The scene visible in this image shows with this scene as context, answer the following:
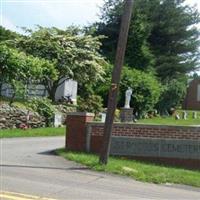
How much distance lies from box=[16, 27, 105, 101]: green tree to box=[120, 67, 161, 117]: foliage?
3.35 meters

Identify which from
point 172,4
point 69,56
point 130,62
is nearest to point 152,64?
point 130,62

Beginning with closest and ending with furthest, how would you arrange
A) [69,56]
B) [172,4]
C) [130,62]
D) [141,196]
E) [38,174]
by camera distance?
1. [141,196]
2. [38,174]
3. [69,56]
4. [130,62]
5. [172,4]

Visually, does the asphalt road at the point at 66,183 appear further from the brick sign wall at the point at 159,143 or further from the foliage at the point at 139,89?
the foliage at the point at 139,89

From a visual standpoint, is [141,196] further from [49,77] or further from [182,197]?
[49,77]

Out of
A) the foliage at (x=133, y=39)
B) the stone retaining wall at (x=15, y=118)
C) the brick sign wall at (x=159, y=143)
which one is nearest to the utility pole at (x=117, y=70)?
the brick sign wall at (x=159, y=143)

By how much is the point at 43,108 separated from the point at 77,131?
33.1 ft

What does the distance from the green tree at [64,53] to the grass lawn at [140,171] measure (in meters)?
16.3

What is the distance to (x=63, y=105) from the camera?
1276 inches

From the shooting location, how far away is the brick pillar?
18516 mm

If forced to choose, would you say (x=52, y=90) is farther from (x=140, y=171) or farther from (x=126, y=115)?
(x=140, y=171)

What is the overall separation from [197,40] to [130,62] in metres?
16.1

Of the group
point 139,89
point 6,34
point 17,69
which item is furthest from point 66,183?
point 6,34

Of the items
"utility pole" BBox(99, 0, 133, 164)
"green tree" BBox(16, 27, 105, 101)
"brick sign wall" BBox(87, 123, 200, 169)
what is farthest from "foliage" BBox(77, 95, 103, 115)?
"utility pole" BBox(99, 0, 133, 164)

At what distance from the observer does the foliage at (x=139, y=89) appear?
39125 millimetres
